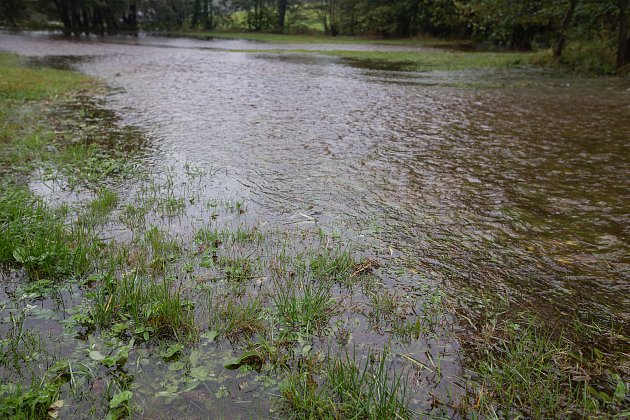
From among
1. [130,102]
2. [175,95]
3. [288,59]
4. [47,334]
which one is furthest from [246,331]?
[288,59]

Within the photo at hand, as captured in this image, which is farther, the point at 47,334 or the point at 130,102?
the point at 130,102

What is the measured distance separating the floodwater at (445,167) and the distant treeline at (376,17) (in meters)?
4.27

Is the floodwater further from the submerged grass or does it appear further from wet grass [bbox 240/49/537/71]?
wet grass [bbox 240/49/537/71]

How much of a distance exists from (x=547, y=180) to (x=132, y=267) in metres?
5.05

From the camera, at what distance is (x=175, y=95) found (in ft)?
38.8

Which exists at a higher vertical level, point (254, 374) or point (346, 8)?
point (346, 8)

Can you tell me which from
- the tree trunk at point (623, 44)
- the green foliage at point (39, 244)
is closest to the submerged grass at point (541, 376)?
the green foliage at point (39, 244)

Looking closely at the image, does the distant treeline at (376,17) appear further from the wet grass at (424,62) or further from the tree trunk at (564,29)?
the wet grass at (424,62)

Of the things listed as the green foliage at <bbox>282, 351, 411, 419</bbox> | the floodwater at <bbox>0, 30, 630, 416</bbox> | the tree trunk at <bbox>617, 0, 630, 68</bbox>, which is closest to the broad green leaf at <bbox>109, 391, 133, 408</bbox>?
the green foliage at <bbox>282, 351, 411, 419</bbox>

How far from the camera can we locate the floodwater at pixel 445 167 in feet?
11.7

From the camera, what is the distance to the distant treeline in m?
16.1

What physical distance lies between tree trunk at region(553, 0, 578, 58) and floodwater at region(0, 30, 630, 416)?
353 centimetres

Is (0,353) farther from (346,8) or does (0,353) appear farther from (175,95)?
(346,8)

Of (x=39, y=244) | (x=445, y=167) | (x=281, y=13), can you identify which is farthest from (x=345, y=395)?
(x=281, y=13)
